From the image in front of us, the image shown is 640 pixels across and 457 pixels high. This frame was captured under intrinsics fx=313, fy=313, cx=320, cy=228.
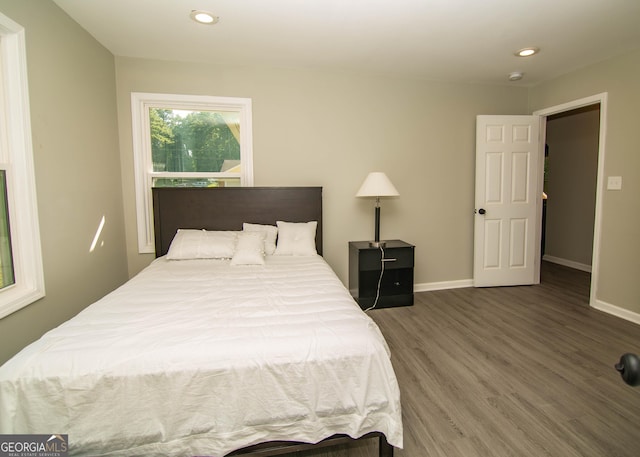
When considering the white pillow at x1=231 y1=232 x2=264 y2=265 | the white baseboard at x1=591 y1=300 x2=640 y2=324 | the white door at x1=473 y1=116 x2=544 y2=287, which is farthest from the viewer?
the white door at x1=473 y1=116 x2=544 y2=287

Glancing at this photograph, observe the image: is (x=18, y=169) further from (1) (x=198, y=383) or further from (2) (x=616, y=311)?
(2) (x=616, y=311)

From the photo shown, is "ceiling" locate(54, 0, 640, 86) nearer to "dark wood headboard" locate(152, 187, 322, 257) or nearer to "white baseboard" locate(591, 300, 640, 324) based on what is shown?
"dark wood headboard" locate(152, 187, 322, 257)

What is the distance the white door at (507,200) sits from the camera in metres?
3.83

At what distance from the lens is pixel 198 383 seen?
126cm

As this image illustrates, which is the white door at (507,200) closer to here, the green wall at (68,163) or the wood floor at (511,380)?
the wood floor at (511,380)

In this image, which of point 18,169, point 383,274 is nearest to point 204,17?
point 18,169

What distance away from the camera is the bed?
3.96ft

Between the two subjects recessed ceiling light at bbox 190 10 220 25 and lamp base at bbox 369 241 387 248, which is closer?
recessed ceiling light at bbox 190 10 220 25

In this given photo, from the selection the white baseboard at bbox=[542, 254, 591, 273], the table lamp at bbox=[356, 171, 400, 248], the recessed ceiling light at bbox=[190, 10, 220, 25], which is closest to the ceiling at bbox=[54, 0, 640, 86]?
the recessed ceiling light at bbox=[190, 10, 220, 25]

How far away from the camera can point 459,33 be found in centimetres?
263

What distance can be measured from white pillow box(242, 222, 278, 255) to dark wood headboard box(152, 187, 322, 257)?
4.2 inches

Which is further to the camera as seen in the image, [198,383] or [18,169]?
[18,169]

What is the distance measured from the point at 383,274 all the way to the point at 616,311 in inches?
89.9

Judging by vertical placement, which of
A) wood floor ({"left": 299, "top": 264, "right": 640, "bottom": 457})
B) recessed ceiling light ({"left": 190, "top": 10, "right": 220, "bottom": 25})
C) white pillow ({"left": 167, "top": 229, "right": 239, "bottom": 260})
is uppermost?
recessed ceiling light ({"left": 190, "top": 10, "right": 220, "bottom": 25})
